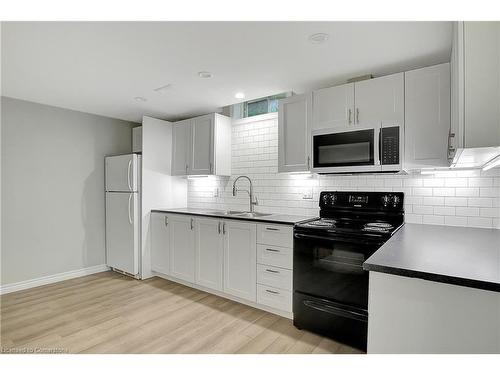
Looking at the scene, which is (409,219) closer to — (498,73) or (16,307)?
(498,73)

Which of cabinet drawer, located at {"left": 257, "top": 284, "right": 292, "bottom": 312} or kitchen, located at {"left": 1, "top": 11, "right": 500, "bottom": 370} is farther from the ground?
kitchen, located at {"left": 1, "top": 11, "right": 500, "bottom": 370}

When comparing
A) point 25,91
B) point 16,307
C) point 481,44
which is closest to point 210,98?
point 25,91

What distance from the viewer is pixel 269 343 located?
91.5 inches

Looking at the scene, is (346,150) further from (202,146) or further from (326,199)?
(202,146)

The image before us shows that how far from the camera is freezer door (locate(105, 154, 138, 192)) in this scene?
12.6 ft

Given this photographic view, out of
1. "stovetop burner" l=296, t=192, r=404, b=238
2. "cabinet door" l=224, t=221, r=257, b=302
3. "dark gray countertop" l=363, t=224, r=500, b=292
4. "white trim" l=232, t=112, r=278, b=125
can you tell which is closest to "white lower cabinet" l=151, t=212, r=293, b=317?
"cabinet door" l=224, t=221, r=257, b=302

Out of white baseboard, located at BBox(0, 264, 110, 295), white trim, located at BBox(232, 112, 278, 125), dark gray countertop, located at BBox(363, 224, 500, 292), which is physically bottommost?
white baseboard, located at BBox(0, 264, 110, 295)

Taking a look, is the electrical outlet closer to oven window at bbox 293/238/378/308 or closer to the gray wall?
oven window at bbox 293/238/378/308

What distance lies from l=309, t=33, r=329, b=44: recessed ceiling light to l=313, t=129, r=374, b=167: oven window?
869 mm

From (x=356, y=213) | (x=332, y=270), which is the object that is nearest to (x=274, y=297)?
(x=332, y=270)

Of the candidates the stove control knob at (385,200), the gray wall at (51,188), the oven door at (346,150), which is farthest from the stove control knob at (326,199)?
the gray wall at (51,188)

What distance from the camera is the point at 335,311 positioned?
2305mm

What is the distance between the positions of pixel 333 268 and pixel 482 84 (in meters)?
1.56

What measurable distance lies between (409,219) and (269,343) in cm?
165
